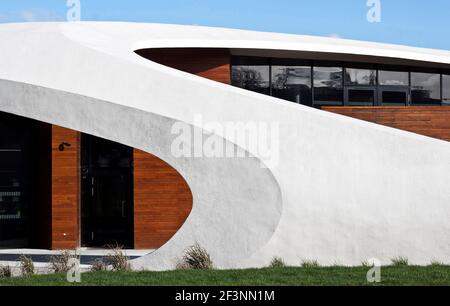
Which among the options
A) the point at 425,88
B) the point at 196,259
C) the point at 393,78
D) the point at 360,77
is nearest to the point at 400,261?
the point at 196,259

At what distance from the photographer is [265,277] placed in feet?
41.6

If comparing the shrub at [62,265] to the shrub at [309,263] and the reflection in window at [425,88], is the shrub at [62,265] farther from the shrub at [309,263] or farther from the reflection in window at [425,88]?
the reflection in window at [425,88]

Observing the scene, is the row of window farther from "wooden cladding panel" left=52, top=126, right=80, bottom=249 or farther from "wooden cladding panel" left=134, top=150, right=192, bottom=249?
"wooden cladding panel" left=52, top=126, right=80, bottom=249

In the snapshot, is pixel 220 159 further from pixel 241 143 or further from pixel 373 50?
pixel 373 50

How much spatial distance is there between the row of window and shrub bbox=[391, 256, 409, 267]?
10.8 m

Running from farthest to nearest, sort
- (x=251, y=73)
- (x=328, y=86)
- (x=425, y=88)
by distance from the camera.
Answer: (x=425, y=88)
(x=328, y=86)
(x=251, y=73)

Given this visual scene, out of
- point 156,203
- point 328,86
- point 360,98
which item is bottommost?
point 156,203

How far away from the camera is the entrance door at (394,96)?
25.3 m

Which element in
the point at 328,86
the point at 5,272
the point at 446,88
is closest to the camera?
the point at 5,272

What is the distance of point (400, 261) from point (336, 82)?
38.0 ft

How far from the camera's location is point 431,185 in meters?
14.3

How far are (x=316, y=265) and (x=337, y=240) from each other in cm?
59

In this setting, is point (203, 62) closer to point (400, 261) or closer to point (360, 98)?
point (360, 98)

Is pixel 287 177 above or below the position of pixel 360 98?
below
